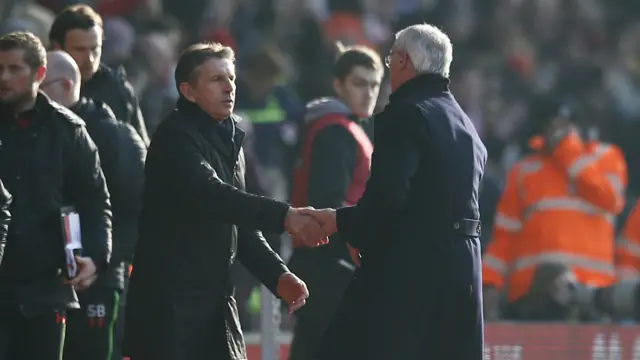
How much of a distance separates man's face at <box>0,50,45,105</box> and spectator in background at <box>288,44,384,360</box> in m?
2.33

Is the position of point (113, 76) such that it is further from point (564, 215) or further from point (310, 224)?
point (564, 215)

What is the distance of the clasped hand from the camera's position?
27.3 feet

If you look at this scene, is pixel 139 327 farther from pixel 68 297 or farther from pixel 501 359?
pixel 501 359

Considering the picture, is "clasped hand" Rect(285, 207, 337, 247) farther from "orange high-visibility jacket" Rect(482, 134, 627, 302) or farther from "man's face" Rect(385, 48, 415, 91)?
"orange high-visibility jacket" Rect(482, 134, 627, 302)

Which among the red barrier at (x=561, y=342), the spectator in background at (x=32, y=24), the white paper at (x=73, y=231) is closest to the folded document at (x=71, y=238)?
the white paper at (x=73, y=231)

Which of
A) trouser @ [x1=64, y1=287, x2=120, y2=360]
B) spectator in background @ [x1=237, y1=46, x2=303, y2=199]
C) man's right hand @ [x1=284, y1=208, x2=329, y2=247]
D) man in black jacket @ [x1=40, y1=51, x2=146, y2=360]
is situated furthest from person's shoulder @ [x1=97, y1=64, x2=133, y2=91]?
spectator in background @ [x1=237, y1=46, x2=303, y2=199]

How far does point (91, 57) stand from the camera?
9.93 meters

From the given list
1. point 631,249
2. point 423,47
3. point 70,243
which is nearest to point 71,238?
point 70,243

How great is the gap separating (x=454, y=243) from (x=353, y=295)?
19.0 inches

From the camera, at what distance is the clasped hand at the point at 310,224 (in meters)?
8.32

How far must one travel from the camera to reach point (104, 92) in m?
10.0


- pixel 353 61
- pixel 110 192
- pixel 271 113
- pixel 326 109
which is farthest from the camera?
pixel 271 113

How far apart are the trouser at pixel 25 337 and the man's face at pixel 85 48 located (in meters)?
2.07

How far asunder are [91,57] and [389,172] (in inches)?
107
